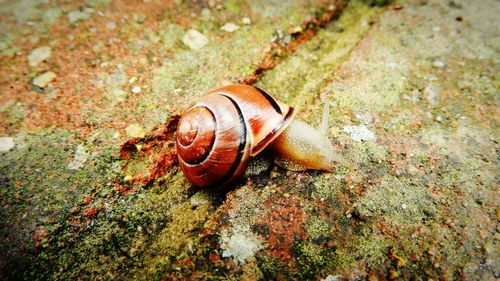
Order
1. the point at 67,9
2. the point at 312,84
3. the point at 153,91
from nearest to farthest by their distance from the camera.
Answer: the point at 153,91 → the point at 312,84 → the point at 67,9

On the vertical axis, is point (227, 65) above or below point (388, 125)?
above

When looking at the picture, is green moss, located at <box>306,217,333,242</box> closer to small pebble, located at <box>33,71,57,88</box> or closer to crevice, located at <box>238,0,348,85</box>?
crevice, located at <box>238,0,348,85</box>

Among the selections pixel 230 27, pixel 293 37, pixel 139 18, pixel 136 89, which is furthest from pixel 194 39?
pixel 293 37

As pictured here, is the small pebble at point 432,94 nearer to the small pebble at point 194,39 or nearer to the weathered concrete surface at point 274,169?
the weathered concrete surface at point 274,169

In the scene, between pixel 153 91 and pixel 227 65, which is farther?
pixel 227 65

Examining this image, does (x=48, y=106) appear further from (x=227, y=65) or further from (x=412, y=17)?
(x=412, y=17)

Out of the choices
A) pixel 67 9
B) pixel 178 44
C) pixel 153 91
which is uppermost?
pixel 67 9

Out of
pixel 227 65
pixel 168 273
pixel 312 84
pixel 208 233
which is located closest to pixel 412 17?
pixel 312 84

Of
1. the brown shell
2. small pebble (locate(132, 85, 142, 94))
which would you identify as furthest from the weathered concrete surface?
the brown shell
